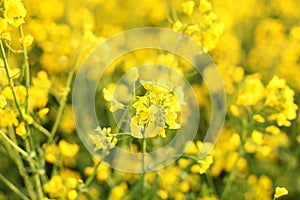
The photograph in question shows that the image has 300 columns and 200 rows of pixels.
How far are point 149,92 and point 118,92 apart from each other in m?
1.29

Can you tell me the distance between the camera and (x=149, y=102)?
204cm

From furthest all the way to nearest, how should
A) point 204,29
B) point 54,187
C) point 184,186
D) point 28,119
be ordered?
1. point 184,186
2. point 204,29
3. point 54,187
4. point 28,119

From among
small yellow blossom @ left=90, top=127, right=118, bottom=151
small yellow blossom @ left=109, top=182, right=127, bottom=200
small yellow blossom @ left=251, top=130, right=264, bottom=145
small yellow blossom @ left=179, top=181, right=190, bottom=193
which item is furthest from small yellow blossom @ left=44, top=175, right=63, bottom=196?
small yellow blossom @ left=251, top=130, right=264, bottom=145

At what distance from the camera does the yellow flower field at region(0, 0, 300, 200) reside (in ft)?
7.61

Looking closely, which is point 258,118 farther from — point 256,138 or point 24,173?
point 24,173

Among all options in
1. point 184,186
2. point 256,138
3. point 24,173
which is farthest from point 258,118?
point 24,173

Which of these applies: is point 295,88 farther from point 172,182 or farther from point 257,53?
point 172,182

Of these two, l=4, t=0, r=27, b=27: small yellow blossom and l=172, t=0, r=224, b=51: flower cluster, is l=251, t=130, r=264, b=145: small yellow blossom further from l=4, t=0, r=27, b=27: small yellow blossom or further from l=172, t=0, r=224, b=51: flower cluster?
l=4, t=0, r=27, b=27: small yellow blossom

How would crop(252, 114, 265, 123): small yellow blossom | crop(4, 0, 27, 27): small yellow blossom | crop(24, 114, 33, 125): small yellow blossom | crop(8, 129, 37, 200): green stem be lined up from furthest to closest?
crop(252, 114, 265, 123): small yellow blossom → crop(8, 129, 37, 200): green stem → crop(24, 114, 33, 125): small yellow blossom → crop(4, 0, 27, 27): small yellow blossom

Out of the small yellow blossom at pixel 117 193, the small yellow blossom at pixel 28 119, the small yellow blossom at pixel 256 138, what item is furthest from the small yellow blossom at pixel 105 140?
the small yellow blossom at pixel 256 138

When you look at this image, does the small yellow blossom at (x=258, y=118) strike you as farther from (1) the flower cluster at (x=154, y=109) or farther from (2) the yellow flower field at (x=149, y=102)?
(1) the flower cluster at (x=154, y=109)

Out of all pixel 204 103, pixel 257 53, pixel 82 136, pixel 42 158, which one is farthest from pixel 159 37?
pixel 42 158

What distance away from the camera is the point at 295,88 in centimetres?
404

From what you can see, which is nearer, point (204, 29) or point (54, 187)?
point (54, 187)
